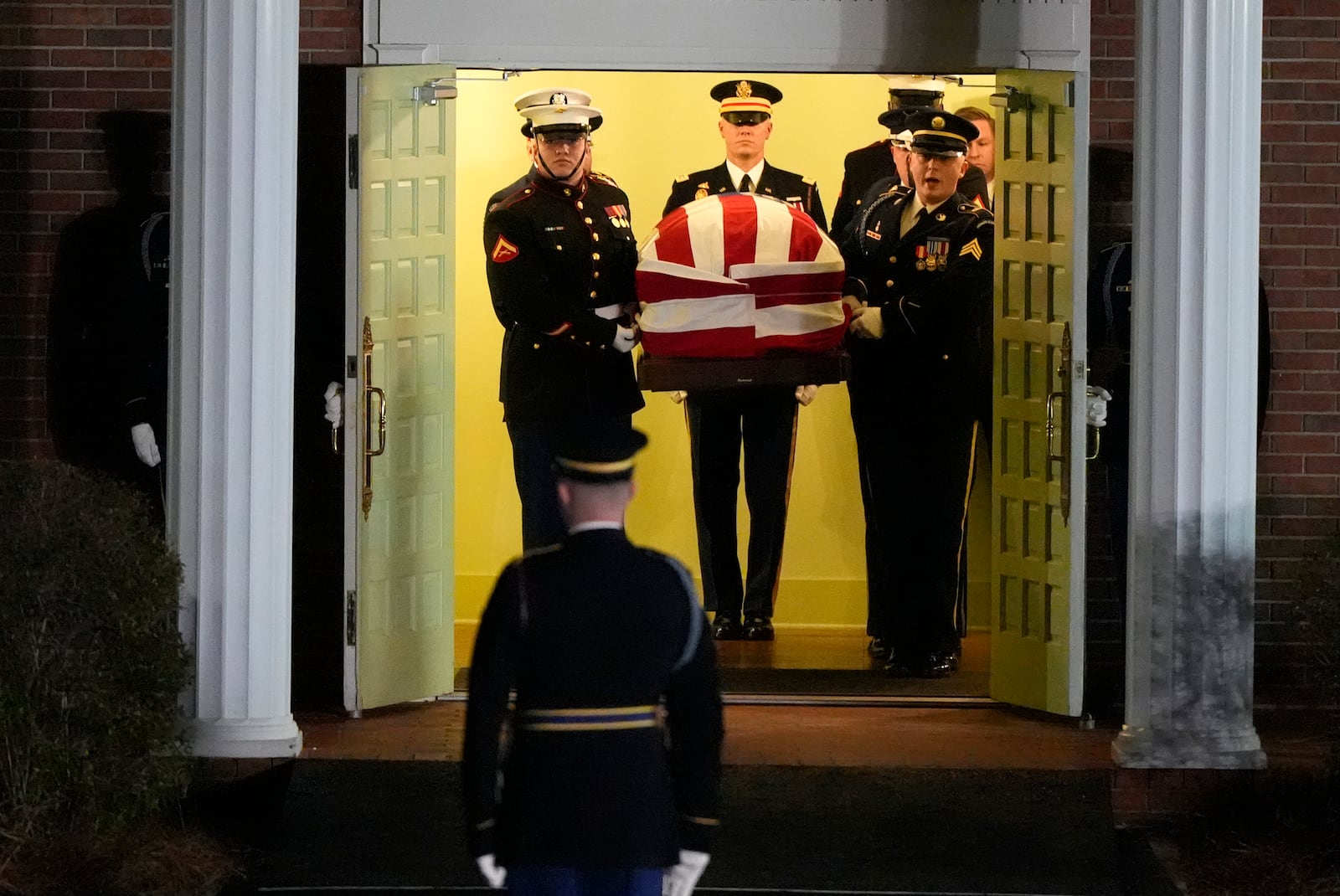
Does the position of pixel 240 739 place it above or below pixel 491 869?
below

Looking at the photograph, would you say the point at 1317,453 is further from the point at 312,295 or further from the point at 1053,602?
the point at 312,295

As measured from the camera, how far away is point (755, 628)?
315 inches

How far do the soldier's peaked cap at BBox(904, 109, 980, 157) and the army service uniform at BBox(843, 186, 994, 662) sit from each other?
20 cm

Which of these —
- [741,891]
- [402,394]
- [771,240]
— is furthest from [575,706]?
[771,240]

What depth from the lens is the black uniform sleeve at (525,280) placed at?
6.91 meters

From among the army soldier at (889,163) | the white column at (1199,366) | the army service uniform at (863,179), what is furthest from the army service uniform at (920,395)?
the white column at (1199,366)

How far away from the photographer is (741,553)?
8.68 metres

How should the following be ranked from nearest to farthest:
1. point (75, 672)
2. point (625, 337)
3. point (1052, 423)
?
point (75, 672)
point (1052, 423)
point (625, 337)

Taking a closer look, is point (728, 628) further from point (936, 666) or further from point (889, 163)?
point (889, 163)

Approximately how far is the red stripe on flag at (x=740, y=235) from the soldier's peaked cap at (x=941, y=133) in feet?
2.19

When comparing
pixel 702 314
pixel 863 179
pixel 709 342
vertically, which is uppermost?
pixel 863 179

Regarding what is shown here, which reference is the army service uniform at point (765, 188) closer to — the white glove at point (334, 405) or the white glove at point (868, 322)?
the white glove at point (868, 322)

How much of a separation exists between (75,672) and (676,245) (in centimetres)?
279

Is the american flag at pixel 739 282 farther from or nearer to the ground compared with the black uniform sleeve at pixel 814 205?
nearer to the ground
